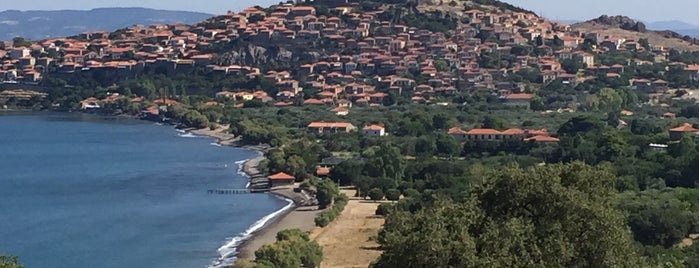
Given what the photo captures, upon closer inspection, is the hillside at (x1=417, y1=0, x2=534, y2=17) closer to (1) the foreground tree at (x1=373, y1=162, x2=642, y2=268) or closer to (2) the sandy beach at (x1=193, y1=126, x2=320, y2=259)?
(2) the sandy beach at (x1=193, y1=126, x2=320, y2=259)

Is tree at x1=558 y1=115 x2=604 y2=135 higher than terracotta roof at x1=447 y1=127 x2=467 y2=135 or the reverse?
higher

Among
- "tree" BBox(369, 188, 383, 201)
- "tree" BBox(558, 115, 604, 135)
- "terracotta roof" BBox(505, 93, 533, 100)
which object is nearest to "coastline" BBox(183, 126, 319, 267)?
"tree" BBox(369, 188, 383, 201)

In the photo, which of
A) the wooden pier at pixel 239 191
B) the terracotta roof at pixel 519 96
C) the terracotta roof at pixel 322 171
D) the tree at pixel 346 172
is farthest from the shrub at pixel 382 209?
the terracotta roof at pixel 519 96

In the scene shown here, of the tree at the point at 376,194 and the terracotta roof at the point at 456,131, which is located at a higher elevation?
the tree at the point at 376,194

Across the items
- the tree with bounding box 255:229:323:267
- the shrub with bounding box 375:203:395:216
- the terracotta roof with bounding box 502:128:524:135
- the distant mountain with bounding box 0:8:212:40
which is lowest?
the distant mountain with bounding box 0:8:212:40

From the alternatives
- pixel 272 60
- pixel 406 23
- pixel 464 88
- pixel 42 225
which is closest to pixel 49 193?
pixel 42 225

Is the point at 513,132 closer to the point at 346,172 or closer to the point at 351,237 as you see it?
the point at 346,172

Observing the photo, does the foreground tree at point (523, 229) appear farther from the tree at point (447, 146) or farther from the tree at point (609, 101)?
Answer: the tree at point (609, 101)
